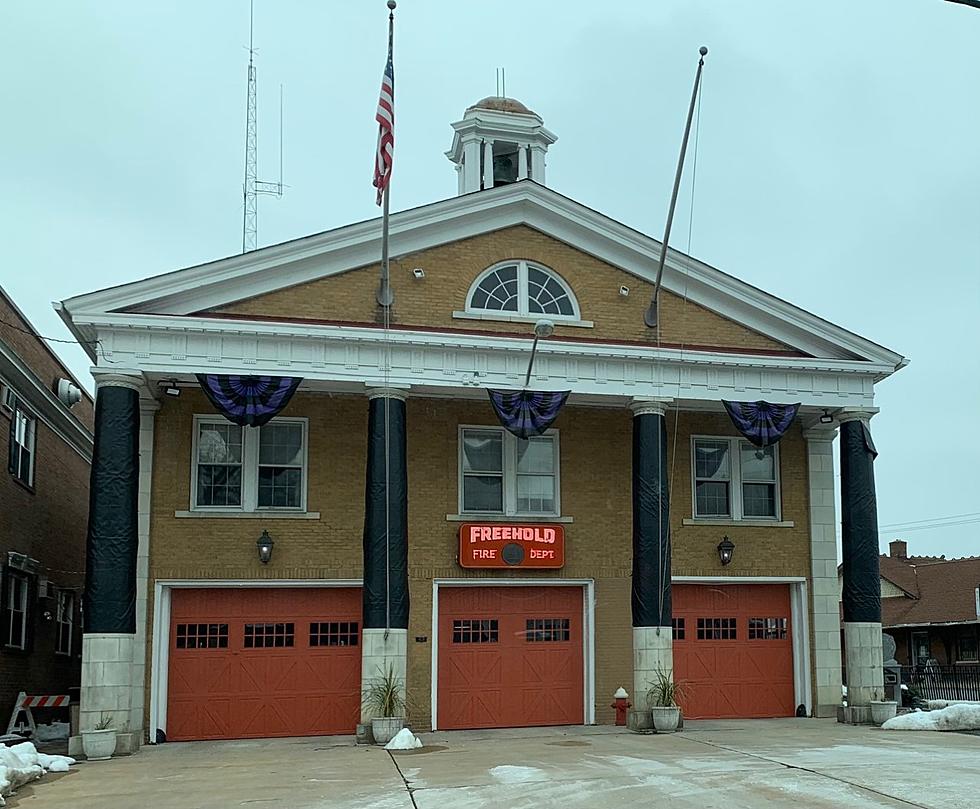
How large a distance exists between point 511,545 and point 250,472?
16.0ft

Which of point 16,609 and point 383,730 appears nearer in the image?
point 383,730

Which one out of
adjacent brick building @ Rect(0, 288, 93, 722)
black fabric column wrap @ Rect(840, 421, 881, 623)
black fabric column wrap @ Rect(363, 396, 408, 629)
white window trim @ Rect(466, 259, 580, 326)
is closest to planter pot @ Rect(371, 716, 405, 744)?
black fabric column wrap @ Rect(363, 396, 408, 629)

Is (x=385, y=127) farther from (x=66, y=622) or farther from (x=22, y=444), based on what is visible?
(x=66, y=622)

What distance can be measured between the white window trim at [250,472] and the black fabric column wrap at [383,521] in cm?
186

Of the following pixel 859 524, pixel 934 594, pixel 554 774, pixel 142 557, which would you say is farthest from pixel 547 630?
pixel 934 594

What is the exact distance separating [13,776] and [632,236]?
13.8 metres

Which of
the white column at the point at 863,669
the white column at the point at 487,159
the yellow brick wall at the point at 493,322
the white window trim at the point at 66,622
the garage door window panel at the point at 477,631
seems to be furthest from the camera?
the white window trim at the point at 66,622

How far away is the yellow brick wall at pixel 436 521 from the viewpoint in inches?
835

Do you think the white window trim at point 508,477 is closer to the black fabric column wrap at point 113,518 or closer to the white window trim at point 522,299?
the white window trim at point 522,299

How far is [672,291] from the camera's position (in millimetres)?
22922

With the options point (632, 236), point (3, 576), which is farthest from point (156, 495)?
point (632, 236)

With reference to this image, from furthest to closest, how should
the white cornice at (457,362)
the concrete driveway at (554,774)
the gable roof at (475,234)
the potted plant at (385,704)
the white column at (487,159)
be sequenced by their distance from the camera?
the white column at (487,159) < the gable roof at (475,234) < the white cornice at (457,362) < the potted plant at (385,704) < the concrete driveway at (554,774)

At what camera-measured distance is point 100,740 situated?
18.1 m

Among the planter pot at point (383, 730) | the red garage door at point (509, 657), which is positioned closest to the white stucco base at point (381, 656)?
the planter pot at point (383, 730)
